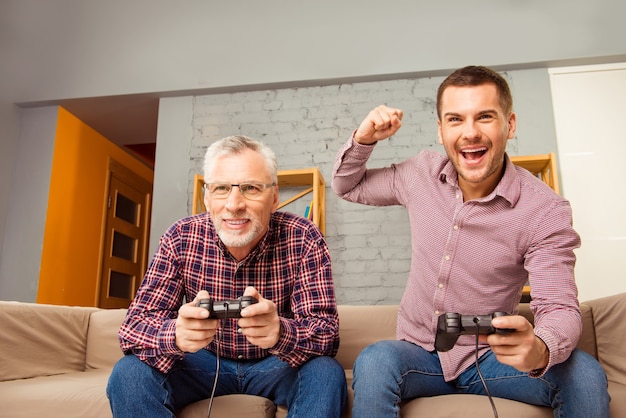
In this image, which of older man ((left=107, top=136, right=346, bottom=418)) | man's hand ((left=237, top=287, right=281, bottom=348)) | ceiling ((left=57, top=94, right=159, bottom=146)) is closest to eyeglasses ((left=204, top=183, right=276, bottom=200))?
older man ((left=107, top=136, right=346, bottom=418))

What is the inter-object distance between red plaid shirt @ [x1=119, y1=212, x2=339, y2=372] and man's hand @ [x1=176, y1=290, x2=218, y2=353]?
0.16 meters

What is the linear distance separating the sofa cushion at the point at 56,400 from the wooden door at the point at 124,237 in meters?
3.11

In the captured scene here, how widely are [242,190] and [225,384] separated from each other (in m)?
0.49

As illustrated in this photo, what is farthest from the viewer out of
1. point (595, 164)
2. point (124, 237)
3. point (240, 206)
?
point (124, 237)

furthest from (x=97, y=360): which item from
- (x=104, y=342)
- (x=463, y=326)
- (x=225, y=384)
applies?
(x=463, y=326)

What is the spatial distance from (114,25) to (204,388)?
3.59 metres

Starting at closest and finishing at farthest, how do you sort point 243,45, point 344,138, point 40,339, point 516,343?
point 516,343, point 40,339, point 344,138, point 243,45

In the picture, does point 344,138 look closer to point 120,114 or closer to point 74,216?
point 120,114

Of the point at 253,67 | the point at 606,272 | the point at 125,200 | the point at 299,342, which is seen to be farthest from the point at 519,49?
the point at 125,200

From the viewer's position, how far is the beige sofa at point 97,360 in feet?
4.28

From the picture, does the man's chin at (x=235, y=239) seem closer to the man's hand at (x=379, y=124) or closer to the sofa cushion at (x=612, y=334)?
the man's hand at (x=379, y=124)

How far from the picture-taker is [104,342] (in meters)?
2.07

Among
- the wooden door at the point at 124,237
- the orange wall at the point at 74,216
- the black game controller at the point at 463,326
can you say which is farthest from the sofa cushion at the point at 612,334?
the wooden door at the point at 124,237

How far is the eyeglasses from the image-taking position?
1467 millimetres
